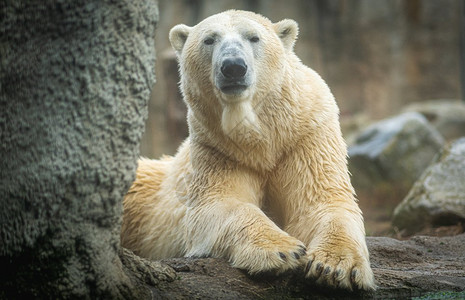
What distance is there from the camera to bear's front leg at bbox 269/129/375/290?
327cm

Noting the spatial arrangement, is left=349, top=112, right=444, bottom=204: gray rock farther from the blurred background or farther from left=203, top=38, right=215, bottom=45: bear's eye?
left=203, top=38, right=215, bottom=45: bear's eye

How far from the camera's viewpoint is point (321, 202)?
3.76 metres

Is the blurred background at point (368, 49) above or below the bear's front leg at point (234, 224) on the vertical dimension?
→ above

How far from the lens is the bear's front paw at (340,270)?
10.0 feet

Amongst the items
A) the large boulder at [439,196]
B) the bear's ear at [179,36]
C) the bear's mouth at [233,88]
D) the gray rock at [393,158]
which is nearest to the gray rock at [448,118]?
the gray rock at [393,158]

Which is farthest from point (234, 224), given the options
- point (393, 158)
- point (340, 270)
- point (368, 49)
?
point (368, 49)

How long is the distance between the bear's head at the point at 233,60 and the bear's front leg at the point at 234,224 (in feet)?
1.22

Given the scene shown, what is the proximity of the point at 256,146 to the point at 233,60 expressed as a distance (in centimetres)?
62

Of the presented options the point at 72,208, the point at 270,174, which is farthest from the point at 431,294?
the point at 72,208

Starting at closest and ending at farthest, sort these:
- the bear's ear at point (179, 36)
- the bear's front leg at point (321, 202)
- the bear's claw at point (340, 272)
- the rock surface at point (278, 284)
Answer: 1. the rock surface at point (278, 284)
2. the bear's claw at point (340, 272)
3. the bear's front leg at point (321, 202)
4. the bear's ear at point (179, 36)

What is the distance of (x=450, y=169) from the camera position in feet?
17.8

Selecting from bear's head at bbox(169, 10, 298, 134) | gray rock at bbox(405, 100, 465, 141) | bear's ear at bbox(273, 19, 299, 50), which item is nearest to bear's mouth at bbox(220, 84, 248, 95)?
bear's head at bbox(169, 10, 298, 134)

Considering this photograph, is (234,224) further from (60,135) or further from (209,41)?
(60,135)

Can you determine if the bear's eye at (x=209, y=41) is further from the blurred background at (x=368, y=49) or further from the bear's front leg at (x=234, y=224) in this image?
the blurred background at (x=368, y=49)
